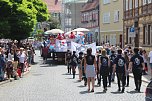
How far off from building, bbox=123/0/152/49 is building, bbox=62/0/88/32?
199 ft

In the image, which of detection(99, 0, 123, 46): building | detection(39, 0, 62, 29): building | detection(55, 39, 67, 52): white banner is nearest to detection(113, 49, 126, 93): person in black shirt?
detection(55, 39, 67, 52): white banner

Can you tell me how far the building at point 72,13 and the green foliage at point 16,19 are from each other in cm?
7240

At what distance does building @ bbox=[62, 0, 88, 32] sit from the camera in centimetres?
11132

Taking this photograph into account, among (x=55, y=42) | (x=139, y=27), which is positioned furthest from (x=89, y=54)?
(x=139, y=27)

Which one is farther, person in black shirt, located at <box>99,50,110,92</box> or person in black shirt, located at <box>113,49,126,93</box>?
person in black shirt, located at <box>99,50,110,92</box>

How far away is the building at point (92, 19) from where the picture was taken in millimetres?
76950

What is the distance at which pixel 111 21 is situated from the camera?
6325cm

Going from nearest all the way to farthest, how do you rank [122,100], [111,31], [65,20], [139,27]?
[122,100], [139,27], [111,31], [65,20]

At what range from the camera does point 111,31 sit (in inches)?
2473

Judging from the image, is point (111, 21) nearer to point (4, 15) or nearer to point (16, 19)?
point (16, 19)

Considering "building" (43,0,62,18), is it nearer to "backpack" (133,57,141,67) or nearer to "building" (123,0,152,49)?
"building" (123,0,152,49)

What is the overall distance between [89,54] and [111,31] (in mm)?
45256

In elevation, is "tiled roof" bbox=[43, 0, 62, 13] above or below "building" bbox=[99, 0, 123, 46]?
above

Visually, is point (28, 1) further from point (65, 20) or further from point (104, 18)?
point (65, 20)
